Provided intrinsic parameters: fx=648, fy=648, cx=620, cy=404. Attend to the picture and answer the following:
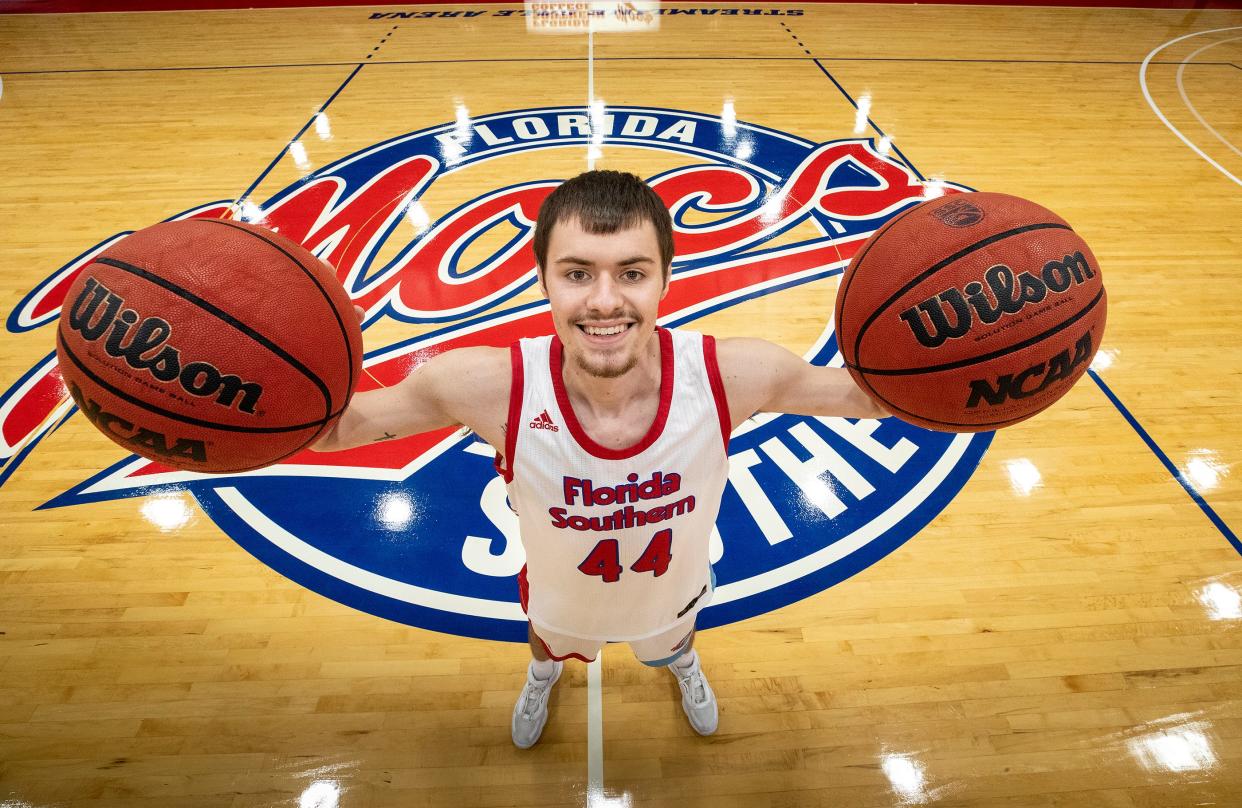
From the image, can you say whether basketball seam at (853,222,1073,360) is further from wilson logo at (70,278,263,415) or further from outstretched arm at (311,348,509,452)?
wilson logo at (70,278,263,415)

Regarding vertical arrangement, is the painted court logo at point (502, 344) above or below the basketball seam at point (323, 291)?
below

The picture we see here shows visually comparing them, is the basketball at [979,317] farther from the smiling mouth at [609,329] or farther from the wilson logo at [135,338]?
the wilson logo at [135,338]

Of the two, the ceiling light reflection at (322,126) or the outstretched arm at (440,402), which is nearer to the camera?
the outstretched arm at (440,402)

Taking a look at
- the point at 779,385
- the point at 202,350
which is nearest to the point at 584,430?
the point at 779,385

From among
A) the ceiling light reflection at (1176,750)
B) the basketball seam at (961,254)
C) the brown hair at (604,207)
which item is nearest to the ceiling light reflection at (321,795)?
the brown hair at (604,207)

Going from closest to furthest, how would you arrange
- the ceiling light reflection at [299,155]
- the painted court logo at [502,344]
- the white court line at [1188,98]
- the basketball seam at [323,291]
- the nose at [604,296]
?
the nose at [604,296]
the basketball seam at [323,291]
the painted court logo at [502,344]
the ceiling light reflection at [299,155]
the white court line at [1188,98]

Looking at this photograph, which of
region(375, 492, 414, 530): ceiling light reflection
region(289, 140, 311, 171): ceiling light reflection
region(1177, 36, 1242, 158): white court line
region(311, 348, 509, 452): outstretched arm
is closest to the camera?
region(311, 348, 509, 452): outstretched arm

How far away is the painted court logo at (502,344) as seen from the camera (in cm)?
292

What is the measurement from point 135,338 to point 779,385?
1507 mm

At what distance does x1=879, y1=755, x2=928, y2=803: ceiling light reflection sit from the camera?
2246 millimetres

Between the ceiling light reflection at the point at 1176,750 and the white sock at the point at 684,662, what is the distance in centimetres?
162

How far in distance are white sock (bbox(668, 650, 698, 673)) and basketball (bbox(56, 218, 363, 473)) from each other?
1.43 m

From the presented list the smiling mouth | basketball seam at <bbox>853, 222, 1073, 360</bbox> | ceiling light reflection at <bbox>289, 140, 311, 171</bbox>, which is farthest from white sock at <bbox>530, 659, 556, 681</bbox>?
ceiling light reflection at <bbox>289, 140, 311, 171</bbox>

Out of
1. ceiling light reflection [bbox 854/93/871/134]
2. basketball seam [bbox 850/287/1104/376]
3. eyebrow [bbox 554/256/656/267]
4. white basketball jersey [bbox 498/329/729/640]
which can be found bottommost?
ceiling light reflection [bbox 854/93/871/134]
